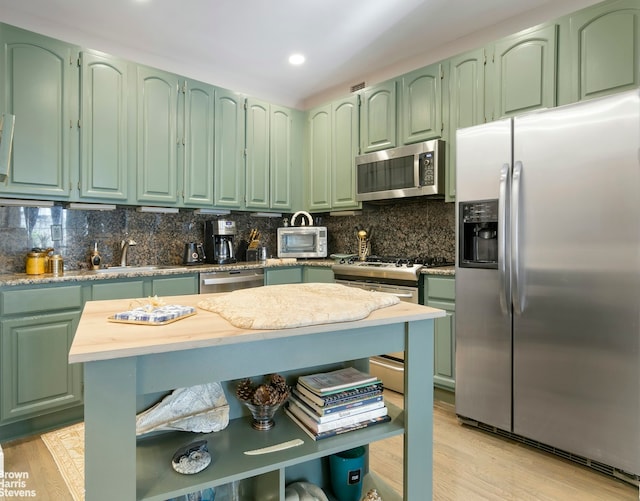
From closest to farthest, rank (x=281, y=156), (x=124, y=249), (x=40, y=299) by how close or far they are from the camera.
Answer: (x=40, y=299) → (x=124, y=249) → (x=281, y=156)

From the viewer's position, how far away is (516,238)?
2.19 metres

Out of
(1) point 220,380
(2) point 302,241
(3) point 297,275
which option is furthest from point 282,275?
(1) point 220,380

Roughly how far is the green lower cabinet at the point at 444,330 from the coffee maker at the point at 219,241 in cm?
184

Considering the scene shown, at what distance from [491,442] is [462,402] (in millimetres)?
266

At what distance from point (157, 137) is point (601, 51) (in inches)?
121

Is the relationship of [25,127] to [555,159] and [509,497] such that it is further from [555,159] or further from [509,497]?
[509,497]

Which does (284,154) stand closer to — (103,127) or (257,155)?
(257,155)

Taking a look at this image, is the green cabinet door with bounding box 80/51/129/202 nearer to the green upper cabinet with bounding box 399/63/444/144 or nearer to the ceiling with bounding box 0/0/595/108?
the ceiling with bounding box 0/0/595/108

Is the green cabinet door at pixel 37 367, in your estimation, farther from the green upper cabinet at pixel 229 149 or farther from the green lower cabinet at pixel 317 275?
the green lower cabinet at pixel 317 275

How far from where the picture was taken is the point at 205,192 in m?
3.51

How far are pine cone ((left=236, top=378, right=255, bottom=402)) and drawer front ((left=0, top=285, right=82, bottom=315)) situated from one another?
1.75m

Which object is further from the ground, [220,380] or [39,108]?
[39,108]

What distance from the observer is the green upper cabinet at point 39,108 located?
99.4 inches

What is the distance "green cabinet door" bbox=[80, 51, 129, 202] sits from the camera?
2.83 meters
